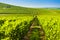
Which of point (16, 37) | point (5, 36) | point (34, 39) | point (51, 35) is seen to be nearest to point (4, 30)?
point (5, 36)

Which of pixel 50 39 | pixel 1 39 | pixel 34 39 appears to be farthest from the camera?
pixel 34 39

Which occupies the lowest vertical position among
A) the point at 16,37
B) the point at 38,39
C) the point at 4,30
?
the point at 38,39

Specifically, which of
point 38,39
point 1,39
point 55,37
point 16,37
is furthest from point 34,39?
point 1,39

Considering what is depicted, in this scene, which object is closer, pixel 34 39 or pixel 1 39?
pixel 1 39

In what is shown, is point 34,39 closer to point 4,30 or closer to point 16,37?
point 16,37

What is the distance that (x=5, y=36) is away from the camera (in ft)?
71.3

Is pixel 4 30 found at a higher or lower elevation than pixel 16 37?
higher

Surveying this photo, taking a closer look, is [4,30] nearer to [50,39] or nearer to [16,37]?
[16,37]

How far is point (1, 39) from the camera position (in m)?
20.9

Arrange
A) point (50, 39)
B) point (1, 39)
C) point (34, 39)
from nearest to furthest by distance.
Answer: point (1, 39), point (50, 39), point (34, 39)

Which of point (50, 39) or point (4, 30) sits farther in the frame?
point (50, 39)

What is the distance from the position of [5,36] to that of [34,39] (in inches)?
412

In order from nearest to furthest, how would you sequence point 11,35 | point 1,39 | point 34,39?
point 1,39 < point 11,35 < point 34,39

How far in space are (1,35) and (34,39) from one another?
35.3 ft
